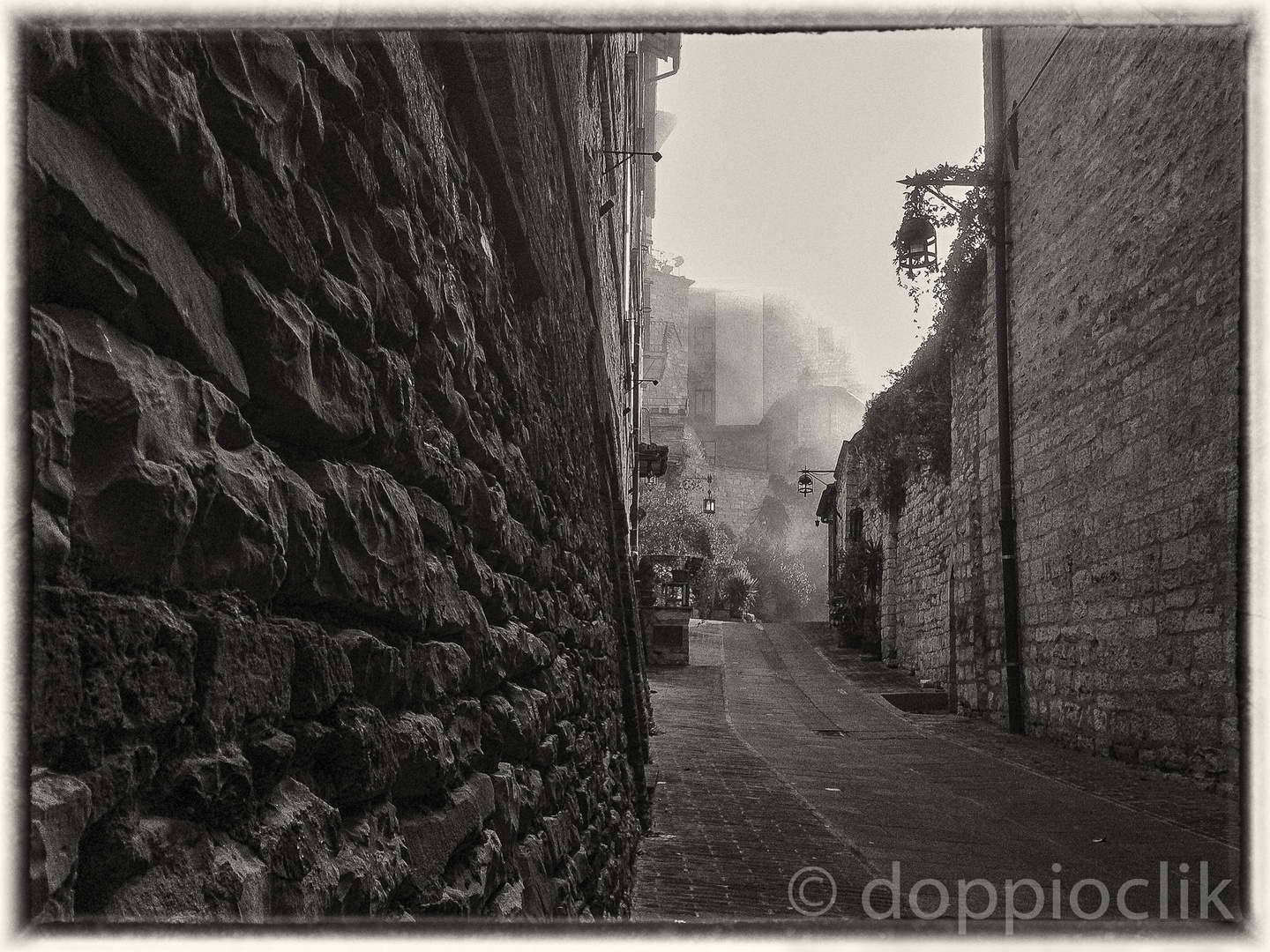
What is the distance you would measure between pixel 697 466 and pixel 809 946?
2063 inches

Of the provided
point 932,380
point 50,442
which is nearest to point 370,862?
point 50,442

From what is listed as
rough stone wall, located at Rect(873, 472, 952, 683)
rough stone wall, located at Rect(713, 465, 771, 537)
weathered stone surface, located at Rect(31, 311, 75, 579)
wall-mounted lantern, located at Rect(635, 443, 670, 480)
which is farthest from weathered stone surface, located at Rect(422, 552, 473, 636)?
rough stone wall, located at Rect(713, 465, 771, 537)

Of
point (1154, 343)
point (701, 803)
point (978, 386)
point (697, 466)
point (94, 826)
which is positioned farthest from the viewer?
point (697, 466)

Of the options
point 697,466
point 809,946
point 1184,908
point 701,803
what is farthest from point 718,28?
point 697,466

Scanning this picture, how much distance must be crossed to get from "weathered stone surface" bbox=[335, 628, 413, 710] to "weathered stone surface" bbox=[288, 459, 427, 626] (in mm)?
44

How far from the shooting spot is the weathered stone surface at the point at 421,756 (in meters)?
1.54

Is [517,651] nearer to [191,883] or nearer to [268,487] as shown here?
[268,487]

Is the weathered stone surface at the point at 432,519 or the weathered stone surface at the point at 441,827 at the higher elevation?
the weathered stone surface at the point at 432,519

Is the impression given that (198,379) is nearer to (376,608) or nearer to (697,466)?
(376,608)

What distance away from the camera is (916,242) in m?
12.3

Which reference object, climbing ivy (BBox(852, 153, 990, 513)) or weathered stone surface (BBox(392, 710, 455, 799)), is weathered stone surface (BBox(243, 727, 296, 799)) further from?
climbing ivy (BBox(852, 153, 990, 513))

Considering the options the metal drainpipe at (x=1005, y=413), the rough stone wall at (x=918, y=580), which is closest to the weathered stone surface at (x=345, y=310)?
the metal drainpipe at (x=1005, y=413)

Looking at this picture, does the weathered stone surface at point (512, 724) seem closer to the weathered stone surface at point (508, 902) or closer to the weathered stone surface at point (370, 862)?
the weathered stone surface at point (508, 902)

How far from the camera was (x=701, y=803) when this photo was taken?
6863 mm
